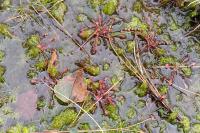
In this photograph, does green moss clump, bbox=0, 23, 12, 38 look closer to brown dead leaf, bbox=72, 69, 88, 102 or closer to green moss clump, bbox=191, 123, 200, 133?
brown dead leaf, bbox=72, 69, 88, 102

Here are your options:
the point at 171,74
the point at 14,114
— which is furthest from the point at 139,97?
the point at 14,114

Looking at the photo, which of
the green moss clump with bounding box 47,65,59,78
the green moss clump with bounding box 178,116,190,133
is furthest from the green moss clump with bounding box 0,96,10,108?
the green moss clump with bounding box 178,116,190,133

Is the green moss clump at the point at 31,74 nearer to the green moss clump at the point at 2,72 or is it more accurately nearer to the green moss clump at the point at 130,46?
the green moss clump at the point at 2,72

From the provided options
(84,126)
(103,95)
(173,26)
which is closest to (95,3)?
(173,26)

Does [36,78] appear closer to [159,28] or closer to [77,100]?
[77,100]

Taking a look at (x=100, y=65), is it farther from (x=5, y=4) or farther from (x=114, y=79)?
(x=5, y=4)

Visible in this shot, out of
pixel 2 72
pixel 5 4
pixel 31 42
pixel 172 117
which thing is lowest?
pixel 172 117
